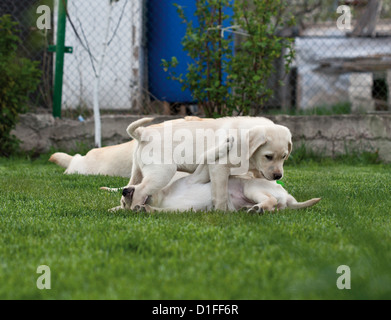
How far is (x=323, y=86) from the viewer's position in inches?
340

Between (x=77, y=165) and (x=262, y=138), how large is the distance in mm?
2439

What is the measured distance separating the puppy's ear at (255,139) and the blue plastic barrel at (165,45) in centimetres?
367

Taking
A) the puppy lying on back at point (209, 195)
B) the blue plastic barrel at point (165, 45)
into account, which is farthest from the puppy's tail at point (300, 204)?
the blue plastic barrel at point (165, 45)

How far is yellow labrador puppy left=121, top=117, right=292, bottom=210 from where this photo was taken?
3090mm

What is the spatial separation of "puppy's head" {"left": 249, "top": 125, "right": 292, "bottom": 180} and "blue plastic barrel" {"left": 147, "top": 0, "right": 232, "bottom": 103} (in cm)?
365

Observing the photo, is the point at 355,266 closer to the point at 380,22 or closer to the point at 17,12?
the point at 17,12

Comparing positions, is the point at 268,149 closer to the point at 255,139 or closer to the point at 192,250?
the point at 255,139

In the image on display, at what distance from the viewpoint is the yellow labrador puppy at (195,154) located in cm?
309

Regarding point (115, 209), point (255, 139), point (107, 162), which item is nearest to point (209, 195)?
point (255, 139)

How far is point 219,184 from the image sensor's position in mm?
3090

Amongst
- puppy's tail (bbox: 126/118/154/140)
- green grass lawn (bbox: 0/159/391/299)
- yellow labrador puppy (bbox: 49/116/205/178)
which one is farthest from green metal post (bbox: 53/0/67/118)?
puppy's tail (bbox: 126/118/154/140)

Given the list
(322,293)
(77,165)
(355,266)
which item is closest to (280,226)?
(355,266)

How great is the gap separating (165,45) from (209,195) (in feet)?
13.7

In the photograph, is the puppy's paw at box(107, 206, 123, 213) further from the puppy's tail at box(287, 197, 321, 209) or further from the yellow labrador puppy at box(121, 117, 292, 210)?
the puppy's tail at box(287, 197, 321, 209)
